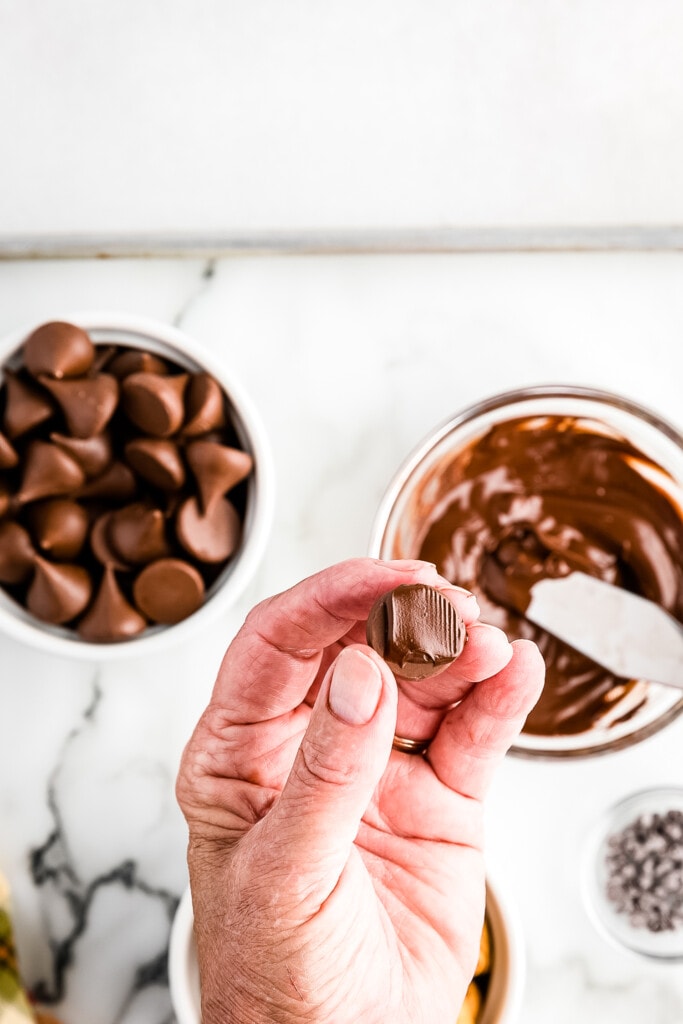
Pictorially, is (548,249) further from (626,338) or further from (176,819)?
(176,819)

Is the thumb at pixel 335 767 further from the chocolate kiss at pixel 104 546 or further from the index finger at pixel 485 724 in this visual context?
the chocolate kiss at pixel 104 546

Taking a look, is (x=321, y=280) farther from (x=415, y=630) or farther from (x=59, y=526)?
(x=415, y=630)

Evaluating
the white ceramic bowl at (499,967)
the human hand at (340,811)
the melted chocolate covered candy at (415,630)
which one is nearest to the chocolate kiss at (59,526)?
the human hand at (340,811)

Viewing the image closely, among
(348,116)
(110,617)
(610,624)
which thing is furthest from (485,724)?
(348,116)

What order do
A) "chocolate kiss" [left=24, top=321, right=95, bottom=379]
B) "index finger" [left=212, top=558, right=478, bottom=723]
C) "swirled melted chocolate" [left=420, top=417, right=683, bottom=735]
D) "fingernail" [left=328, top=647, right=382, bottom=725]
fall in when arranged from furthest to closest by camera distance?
"swirled melted chocolate" [left=420, top=417, right=683, bottom=735], "chocolate kiss" [left=24, top=321, right=95, bottom=379], "index finger" [left=212, top=558, right=478, bottom=723], "fingernail" [left=328, top=647, right=382, bottom=725]

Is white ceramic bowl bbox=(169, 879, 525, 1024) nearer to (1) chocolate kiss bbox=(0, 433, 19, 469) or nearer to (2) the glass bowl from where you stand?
(2) the glass bowl

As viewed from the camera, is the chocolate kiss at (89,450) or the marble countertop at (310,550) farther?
the marble countertop at (310,550)

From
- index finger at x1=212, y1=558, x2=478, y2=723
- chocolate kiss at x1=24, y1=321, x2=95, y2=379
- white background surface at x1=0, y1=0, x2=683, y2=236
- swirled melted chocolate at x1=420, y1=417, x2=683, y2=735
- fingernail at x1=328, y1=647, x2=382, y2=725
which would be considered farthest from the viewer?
white background surface at x1=0, y1=0, x2=683, y2=236

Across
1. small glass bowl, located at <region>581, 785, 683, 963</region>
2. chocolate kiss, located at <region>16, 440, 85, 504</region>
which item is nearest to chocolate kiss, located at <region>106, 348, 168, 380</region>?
chocolate kiss, located at <region>16, 440, 85, 504</region>
